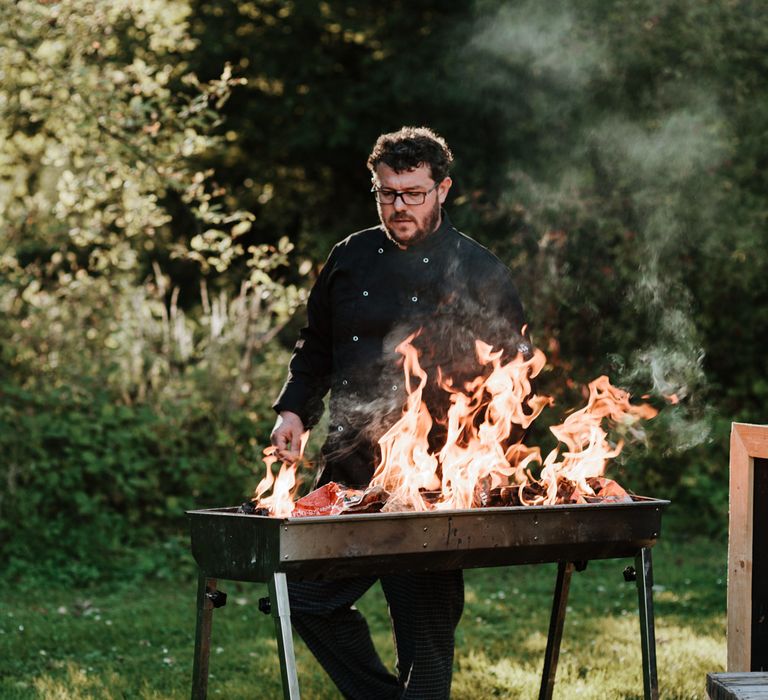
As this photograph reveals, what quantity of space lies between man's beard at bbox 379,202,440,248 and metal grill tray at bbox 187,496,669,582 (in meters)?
1.08

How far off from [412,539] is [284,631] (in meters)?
0.41

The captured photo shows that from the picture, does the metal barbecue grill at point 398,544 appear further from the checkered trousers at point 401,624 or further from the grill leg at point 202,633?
the checkered trousers at point 401,624

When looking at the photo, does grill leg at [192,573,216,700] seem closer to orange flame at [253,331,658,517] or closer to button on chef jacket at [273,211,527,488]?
orange flame at [253,331,658,517]

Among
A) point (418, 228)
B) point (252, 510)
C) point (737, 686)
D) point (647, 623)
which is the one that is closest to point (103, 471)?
point (418, 228)

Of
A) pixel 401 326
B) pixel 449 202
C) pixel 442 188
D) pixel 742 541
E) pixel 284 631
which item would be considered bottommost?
pixel 284 631

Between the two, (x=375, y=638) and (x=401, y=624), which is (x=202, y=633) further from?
(x=375, y=638)

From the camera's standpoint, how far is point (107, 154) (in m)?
8.05

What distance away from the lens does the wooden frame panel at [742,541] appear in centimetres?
365

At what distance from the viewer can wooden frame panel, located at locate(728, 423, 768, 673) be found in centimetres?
365

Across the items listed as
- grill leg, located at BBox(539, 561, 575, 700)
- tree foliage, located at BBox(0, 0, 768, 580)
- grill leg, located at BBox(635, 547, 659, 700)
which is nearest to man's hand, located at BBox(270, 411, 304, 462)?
grill leg, located at BBox(539, 561, 575, 700)

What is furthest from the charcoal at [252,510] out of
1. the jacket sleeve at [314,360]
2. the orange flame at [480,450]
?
the jacket sleeve at [314,360]

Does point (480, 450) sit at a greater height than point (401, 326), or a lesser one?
lesser

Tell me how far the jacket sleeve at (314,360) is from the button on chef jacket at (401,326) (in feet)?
0.39

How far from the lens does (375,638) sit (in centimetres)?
581
